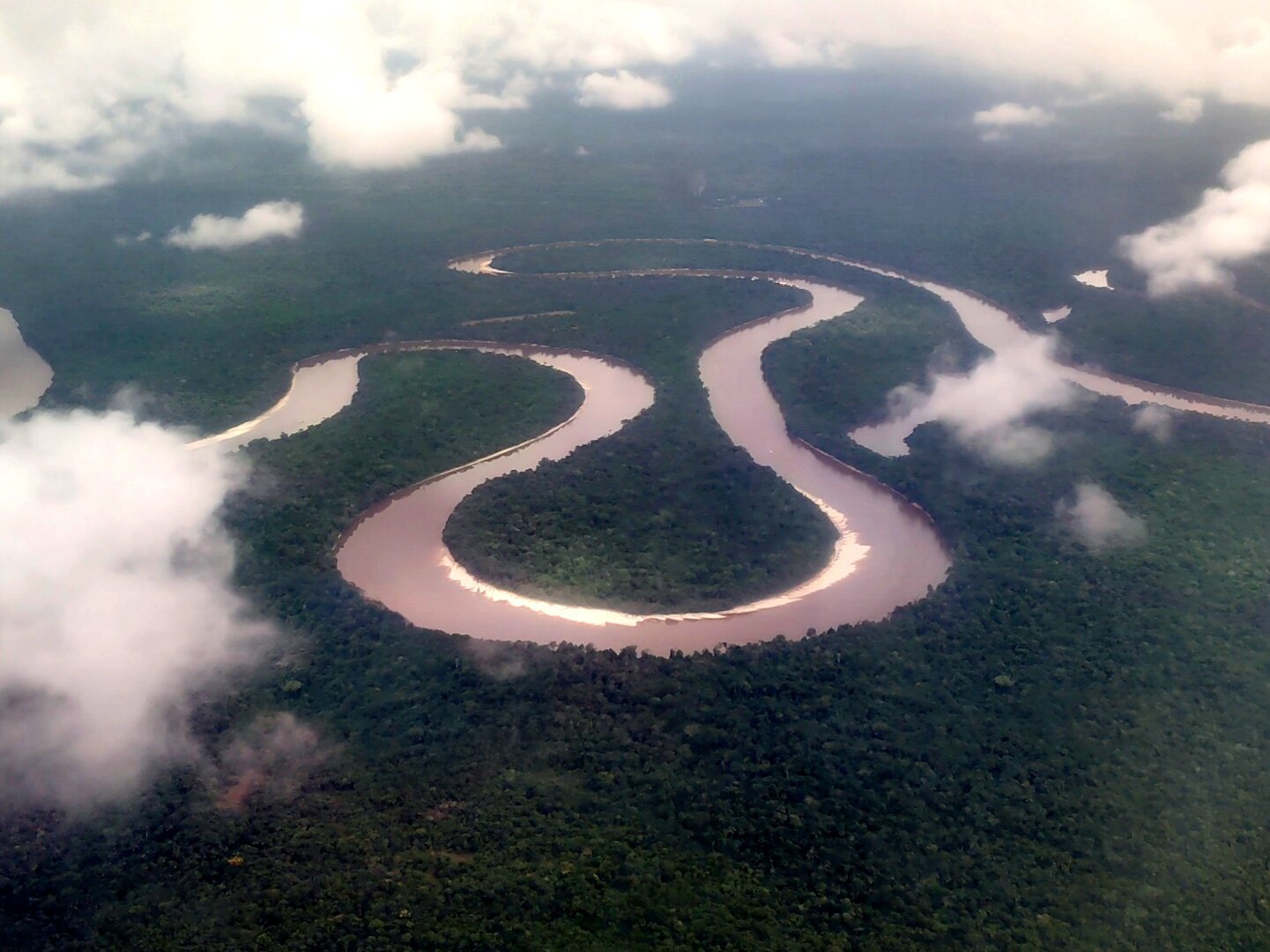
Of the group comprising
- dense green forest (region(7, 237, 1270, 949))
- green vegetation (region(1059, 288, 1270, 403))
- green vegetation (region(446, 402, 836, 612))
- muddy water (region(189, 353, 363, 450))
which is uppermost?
green vegetation (region(1059, 288, 1270, 403))

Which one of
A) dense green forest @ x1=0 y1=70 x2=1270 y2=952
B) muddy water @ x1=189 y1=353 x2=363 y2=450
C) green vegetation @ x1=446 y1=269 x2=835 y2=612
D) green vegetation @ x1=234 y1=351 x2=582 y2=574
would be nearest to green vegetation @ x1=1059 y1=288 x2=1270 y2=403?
dense green forest @ x1=0 y1=70 x2=1270 y2=952

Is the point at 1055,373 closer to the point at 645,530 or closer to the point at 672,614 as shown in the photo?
the point at 645,530

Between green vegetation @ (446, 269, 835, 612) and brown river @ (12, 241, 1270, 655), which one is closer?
brown river @ (12, 241, 1270, 655)

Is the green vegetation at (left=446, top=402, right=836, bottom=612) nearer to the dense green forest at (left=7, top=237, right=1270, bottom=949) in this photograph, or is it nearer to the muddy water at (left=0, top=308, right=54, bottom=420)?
the dense green forest at (left=7, top=237, right=1270, bottom=949)

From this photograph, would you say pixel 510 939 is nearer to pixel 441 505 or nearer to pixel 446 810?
pixel 446 810

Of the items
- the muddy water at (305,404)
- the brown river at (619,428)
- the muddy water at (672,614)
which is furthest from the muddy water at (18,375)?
the muddy water at (672,614)

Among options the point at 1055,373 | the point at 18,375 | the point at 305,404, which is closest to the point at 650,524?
the point at 305,404

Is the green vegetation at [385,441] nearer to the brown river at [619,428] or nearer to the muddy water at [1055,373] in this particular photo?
the brown river at [619,428]

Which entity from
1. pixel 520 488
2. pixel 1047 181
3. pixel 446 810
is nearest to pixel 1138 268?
pixel 1047 181
